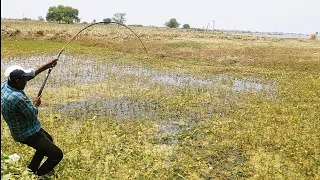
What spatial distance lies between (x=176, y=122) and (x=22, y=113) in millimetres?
6628

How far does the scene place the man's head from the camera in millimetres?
4805

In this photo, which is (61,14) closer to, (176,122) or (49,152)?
(176,122)

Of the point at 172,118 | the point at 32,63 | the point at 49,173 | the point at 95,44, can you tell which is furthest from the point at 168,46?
the point at 49,173

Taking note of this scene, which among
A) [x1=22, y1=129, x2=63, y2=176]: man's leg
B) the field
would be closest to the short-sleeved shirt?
[x1=22, y1=129, x2=63, y2=176]: man's leg

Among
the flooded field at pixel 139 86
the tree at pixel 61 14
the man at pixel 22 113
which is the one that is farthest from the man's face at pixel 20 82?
the tree at pixel 61 14

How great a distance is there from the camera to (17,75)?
190 inches

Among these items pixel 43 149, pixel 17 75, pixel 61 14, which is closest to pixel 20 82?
pixel 17 75

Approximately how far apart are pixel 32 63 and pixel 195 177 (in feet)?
59.7

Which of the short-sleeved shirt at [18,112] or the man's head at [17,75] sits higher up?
the man's head at [17,75]

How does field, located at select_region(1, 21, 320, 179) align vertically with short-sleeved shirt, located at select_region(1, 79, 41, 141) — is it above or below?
below

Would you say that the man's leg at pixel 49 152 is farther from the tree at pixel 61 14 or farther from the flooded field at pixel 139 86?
the tree at pixel 61 14

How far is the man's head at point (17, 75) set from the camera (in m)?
4.80

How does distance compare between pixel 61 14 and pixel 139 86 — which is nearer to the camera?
pixel 139 86

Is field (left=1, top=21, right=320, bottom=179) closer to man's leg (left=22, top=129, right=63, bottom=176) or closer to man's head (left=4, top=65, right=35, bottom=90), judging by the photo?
A: man's leg (left=22, top=129, right=63, bottom=176)
